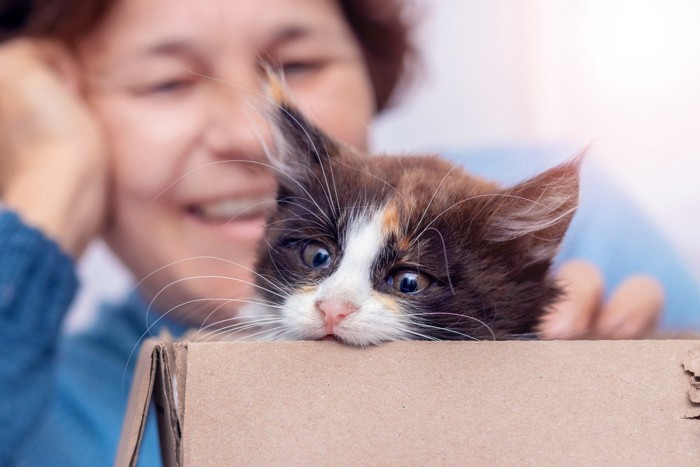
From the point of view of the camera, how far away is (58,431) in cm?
135

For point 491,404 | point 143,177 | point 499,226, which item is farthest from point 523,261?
point 143,177

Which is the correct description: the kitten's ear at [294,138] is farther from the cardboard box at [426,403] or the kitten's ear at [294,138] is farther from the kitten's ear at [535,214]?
the cardboard box at [426,403]

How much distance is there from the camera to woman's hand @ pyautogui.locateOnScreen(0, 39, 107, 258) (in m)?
1.30

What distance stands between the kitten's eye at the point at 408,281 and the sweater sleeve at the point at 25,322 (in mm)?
669

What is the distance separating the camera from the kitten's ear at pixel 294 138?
2.93 ft

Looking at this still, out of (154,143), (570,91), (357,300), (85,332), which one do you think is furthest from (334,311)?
(570,91)

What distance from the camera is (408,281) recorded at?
78 centimetres

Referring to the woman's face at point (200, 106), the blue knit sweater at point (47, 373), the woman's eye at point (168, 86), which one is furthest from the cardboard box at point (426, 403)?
the woman's eye at point (168, 86)

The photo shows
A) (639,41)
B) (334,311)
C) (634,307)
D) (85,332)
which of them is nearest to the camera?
(334,311)

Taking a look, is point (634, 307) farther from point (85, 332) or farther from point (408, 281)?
point (85, 332)

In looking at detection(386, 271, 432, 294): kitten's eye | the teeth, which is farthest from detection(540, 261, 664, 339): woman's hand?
the teeth

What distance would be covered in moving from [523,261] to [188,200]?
746 millimetres

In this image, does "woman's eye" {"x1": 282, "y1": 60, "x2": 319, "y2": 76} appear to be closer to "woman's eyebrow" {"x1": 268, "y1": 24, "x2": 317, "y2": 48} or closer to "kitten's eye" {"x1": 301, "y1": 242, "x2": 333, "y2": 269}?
"woman's eyebrow" {"x1": 268, "y1": 24, "x2": 317, "y2": 48}

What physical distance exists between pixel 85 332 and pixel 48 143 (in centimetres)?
55
